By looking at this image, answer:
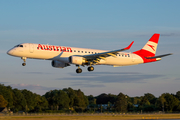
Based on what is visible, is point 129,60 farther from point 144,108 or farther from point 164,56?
point 144,108

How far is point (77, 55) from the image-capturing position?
6112 cm

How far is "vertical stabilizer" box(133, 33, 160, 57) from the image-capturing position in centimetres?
7221

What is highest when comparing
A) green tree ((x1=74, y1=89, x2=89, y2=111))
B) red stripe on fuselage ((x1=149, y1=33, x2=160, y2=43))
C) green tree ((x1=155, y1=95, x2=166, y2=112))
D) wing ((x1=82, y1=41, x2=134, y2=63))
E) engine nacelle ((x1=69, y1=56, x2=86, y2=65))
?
red stripe on fuselage ((x1=149, y1=33, x2=160, y2=43))

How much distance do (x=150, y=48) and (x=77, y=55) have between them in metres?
21.7

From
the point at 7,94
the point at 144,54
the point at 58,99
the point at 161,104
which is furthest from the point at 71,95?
the point at 144,54

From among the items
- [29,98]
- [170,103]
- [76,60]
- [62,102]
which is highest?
[76,60]

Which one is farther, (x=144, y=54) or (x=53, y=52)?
(x=144, y=54)

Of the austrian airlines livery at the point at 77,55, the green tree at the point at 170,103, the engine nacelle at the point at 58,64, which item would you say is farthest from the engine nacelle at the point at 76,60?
the green tree at the point at 170,103

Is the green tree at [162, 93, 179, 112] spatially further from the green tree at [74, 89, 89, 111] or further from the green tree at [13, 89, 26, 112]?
the green tree at [13, 89, 26, 112]

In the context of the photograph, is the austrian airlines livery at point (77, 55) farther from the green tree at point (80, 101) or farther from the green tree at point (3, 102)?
the green tree at point (80, 101)

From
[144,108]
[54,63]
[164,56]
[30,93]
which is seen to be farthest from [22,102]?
[164,56]

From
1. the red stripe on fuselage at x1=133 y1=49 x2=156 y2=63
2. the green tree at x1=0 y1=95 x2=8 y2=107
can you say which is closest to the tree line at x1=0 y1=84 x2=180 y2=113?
the green tree at x1=0 y1=95 x2=8 y2=107

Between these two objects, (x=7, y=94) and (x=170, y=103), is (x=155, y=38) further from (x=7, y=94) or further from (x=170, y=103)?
(x=7, y=94)

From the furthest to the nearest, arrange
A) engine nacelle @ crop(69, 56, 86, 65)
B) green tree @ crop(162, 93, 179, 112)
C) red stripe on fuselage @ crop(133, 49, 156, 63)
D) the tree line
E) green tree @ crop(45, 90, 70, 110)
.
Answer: green tree @ crop(45, 90, 70, 110)
green tree @ crop(162, 93, 179, 112)
the tree line
red stripe on fuselage @ crop(133, 49, 156, 63)
engine nacelle @ crop(69, 56, 86, 65)
